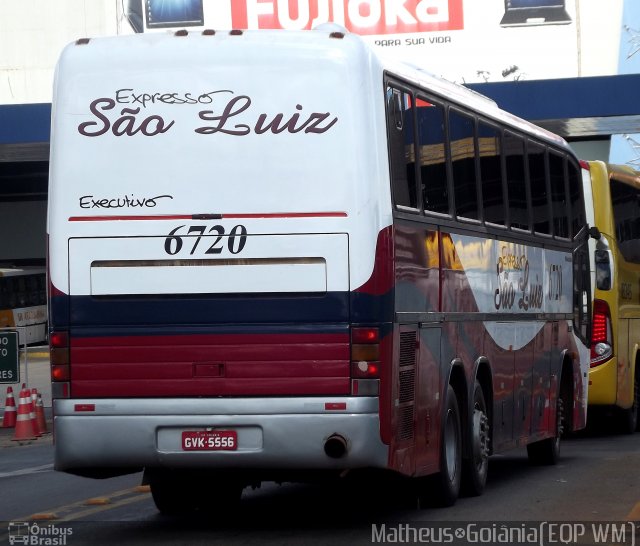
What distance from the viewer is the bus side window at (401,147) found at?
420 inches

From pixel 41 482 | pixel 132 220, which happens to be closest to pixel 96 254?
pixel 132 220

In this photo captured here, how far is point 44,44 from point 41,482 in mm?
53924

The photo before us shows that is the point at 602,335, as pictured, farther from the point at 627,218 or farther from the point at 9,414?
the point at 9,414

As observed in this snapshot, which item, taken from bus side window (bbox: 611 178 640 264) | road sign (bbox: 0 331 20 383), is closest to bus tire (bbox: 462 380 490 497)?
bus side window (bbox: 611 178 640 264)

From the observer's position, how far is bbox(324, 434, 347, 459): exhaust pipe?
1003cm

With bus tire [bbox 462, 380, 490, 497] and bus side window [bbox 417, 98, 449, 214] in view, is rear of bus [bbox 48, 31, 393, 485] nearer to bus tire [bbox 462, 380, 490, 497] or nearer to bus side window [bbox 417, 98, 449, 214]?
bus side window [bbox 417, 98, 449, 214]

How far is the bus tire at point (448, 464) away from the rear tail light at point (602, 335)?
25.3ft

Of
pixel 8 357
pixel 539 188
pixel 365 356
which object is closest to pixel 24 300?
pixel 8 357

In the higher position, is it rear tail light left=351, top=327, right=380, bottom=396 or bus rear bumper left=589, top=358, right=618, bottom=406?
rear tail light left=351, top=327, right=380, bottom=396

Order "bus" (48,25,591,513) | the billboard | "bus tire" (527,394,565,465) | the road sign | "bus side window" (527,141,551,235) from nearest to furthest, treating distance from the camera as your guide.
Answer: "bus" (48,25,591,513)
"bus side window" (527,141,551,235)
"bus tire" (527,394,565,465)
the road sign
the billboard

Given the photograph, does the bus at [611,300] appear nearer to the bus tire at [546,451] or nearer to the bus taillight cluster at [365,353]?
the bus tire at [546,451]

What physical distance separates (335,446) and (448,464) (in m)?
2.04

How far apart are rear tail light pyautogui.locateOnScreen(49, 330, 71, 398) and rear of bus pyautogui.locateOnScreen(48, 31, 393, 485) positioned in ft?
0.05

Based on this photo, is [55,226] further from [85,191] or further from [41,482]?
[41,482]
